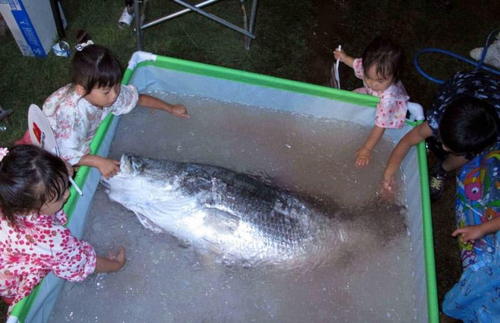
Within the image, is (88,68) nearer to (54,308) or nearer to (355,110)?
(54,308)

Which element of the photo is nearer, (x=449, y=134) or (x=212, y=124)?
(x=449, y=134)

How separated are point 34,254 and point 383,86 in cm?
204

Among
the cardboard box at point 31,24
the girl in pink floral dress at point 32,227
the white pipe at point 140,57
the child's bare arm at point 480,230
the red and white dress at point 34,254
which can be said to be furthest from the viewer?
the cardboard box at point 31,24

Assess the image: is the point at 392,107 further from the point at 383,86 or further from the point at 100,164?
the point at 100,164

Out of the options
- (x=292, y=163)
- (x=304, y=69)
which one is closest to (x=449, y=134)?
(x=292, y=163)

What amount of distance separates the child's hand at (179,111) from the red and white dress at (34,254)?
3.55 feet

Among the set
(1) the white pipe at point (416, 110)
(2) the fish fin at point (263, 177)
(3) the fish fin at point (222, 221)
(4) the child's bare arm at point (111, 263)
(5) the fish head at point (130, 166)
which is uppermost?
(1) the white pipe at point (416, 110)

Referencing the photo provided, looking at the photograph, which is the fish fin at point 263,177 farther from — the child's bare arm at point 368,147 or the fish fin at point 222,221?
the child's bare arm at point 368,147

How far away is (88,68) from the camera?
1.87 meters

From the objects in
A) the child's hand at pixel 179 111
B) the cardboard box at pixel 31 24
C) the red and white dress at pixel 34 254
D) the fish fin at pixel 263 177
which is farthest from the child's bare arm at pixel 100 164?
the cardboard box at pixel 31 24

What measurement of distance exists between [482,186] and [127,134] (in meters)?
2.16

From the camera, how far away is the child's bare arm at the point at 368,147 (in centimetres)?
252

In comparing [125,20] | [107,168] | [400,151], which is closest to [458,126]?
[400,151]

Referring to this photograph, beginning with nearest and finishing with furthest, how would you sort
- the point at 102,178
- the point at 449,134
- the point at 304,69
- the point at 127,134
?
1. the point at 449,134
2. the point at 102,178
3. the point at 127,134
4. the point at 304,69
